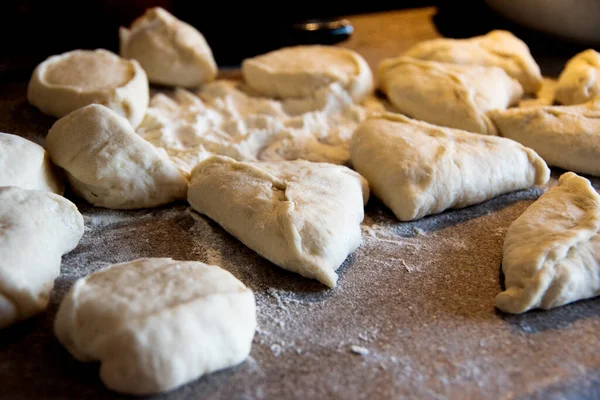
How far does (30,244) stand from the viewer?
137cm

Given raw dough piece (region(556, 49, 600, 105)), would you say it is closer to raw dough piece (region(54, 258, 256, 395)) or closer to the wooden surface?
the wooden surface

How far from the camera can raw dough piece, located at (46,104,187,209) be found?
1692mm

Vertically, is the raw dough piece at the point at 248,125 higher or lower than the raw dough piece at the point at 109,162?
lower

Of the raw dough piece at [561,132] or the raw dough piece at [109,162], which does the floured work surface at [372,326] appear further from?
the raw dough piece at [561,132]

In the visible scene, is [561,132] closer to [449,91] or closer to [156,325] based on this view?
[449,91]

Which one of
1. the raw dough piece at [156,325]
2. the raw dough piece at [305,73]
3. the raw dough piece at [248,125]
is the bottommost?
the raw dough piece at [248,125]

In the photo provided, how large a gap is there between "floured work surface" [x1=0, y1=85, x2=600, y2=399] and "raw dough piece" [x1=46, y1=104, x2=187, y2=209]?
53 millimetres

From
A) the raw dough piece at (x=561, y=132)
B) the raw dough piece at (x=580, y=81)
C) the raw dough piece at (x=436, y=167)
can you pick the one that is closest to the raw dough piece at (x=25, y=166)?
the raw dough piece at (x=436, y=167)

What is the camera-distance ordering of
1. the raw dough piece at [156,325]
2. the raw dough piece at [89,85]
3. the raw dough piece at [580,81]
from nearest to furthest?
the raw dough piece at [156,325] → the raw dough piece at [89,85] → the raw dough piece at [580,81]

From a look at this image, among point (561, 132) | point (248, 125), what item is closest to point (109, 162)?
point (248, 125)

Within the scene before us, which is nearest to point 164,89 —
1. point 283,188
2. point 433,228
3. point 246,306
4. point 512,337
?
point 283,188

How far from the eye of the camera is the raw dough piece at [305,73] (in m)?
2.40

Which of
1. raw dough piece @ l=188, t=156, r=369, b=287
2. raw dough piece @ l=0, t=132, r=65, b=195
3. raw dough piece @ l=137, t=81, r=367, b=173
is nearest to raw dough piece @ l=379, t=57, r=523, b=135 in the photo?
raw dough piece @ l=137, t=81, r=367, b=173

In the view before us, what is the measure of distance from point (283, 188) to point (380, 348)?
553 millimetres
